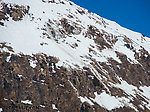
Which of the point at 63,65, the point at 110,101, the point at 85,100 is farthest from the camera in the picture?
the point at 63,65

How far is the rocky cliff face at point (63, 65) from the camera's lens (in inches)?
1199

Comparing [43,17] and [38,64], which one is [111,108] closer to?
[38,64]

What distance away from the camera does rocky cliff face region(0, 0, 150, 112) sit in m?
30.5

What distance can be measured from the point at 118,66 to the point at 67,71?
2282 centimetres

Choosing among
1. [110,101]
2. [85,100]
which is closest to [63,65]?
[85,100]

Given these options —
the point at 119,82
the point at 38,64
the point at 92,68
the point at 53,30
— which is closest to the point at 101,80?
the point at 92,68

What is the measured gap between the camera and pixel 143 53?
222ft

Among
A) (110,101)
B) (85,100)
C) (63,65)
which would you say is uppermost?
(63,65)

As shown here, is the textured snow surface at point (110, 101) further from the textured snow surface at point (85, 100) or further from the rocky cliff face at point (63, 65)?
the textured snow surface at point (85, 100)

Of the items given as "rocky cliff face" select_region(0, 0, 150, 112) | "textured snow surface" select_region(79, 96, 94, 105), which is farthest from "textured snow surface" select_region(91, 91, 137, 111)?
"textured snow surface" select_region(79, 96, 94, 105)

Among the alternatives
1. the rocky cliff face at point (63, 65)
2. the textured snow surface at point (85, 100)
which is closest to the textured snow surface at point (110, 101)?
the rocky cliff face at point (63, 65)

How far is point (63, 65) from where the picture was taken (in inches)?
1513

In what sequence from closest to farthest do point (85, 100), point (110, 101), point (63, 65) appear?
point (85, 100), point (110, 101), point (63, 65)

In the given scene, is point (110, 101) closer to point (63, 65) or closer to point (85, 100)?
point (85, 100)
